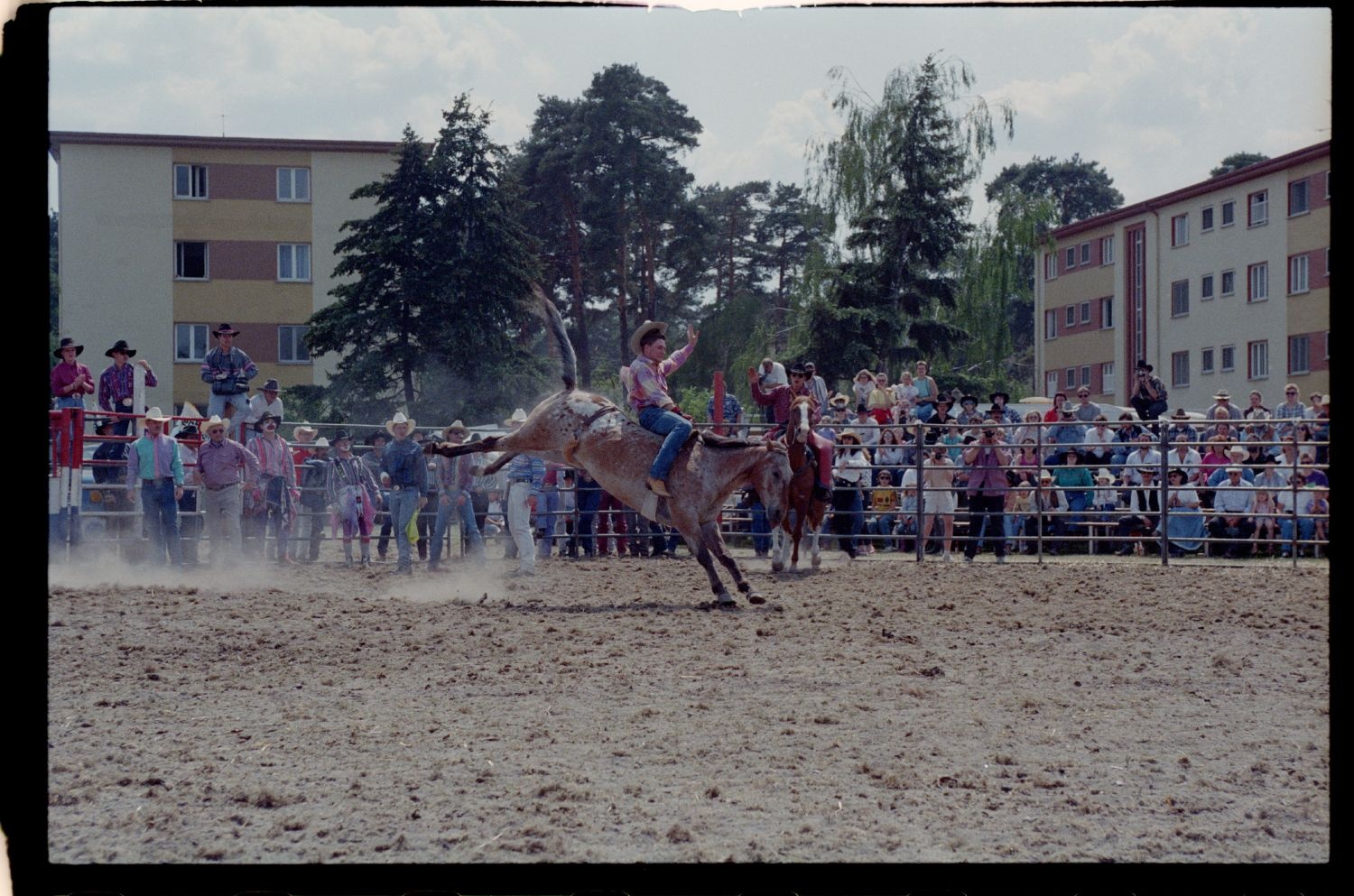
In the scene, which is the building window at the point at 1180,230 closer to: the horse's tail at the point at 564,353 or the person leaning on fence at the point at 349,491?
the person leaning on fence at the point at 349,491

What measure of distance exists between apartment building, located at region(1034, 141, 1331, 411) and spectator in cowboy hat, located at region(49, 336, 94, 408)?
902 inches

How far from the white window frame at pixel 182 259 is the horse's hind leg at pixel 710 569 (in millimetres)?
30466

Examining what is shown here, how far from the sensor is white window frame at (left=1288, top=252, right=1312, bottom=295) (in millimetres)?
32250

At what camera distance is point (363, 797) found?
4.68 metres

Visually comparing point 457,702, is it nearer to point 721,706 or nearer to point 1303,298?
point 721,706

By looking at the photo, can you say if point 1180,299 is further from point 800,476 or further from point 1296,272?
point 800,476

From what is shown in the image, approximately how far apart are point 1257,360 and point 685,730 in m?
32.9

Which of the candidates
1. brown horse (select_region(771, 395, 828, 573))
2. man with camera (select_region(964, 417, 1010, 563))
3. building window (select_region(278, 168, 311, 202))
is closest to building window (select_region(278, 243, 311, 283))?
building window (select_region(278, 168, 311, 202))

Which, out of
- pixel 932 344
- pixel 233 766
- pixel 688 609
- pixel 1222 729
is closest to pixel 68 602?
pixel 688 609

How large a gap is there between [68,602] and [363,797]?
6467 mm

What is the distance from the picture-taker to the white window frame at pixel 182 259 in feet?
121

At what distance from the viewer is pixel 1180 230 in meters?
38.6

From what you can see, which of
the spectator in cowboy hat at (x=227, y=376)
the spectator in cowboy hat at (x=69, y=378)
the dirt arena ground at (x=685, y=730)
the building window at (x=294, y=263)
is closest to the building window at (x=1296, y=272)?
the dirt arena ground at (x=685, y=730)

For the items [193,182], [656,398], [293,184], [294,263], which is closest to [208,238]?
[193,182]
